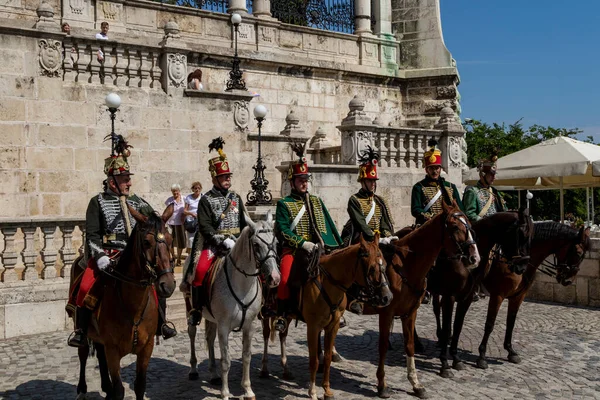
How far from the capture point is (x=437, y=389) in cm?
775

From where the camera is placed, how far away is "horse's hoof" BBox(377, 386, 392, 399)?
24.1ft

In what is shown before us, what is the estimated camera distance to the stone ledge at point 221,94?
14.9 meters

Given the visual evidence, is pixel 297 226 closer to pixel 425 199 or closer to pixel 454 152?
pixel 425 199

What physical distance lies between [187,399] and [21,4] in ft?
42.5

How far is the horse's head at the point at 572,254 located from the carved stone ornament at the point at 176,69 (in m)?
9.16

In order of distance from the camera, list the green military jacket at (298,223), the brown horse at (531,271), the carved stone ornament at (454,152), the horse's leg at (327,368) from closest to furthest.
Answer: the horse's leg at (327,368) → the green military jacket at (298,223) → the brown horse at (531,271) → the carved stone ornament at (454,152)

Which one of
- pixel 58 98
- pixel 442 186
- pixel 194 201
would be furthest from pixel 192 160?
pixel 442 186

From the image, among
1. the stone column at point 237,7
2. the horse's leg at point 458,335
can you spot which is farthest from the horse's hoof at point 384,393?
the stone column at point 237,7

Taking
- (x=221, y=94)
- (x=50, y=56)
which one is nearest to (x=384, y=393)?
(x=221, y=94)

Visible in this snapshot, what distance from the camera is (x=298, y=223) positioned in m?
7.78

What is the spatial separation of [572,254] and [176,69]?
949 centimetres

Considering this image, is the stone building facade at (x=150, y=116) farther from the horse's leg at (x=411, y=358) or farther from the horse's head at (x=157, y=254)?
the horse's leg at (x=411, y=358)

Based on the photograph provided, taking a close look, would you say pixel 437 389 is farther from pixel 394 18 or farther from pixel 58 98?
pixel 394 18

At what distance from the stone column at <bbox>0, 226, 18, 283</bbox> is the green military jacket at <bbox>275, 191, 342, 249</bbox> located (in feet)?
15.5
